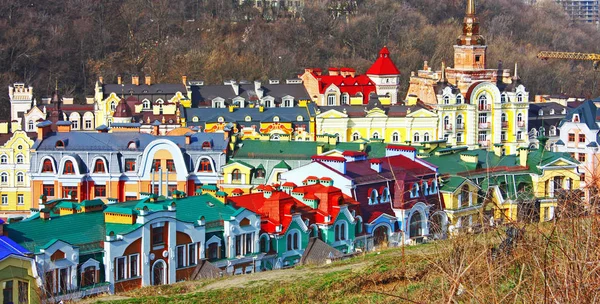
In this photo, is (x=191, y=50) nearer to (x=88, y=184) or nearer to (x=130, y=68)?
(x=130, y=68)

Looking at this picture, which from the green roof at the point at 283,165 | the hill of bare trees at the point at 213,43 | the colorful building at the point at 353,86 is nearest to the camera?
the green roof at the point at 283,165

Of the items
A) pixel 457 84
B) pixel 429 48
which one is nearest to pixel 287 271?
pixel 457 84

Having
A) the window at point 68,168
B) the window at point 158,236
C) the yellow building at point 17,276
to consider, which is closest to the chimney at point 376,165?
the window at point 158,236

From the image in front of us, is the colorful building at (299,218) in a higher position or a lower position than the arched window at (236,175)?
lower

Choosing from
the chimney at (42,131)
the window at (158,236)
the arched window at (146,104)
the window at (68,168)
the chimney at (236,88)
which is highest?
the chimney at (236,88)

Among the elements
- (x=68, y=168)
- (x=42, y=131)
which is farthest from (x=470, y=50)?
(x=68, y=168)

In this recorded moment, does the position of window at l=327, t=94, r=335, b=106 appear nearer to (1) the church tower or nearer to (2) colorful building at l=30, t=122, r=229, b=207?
(1) the church tower

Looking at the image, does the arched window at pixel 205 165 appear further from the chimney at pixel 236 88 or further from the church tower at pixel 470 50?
the church tower at pixel 470 50
